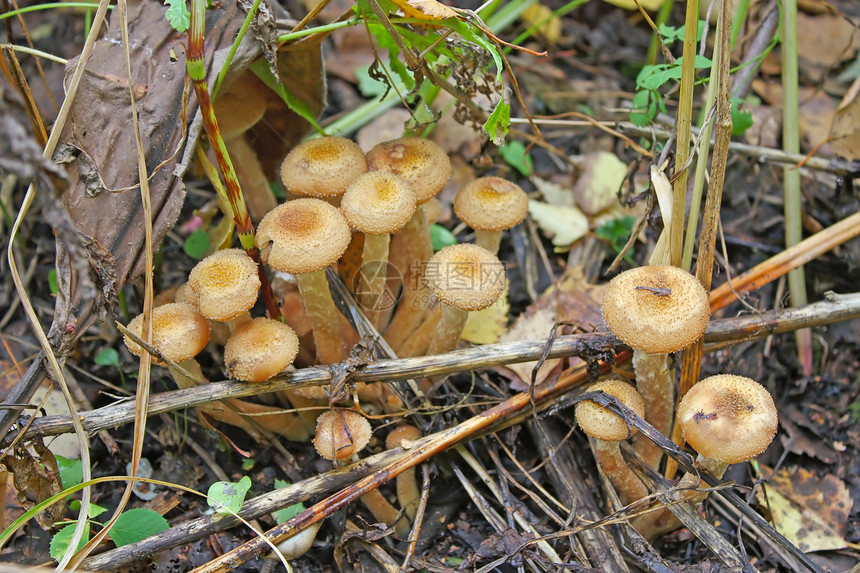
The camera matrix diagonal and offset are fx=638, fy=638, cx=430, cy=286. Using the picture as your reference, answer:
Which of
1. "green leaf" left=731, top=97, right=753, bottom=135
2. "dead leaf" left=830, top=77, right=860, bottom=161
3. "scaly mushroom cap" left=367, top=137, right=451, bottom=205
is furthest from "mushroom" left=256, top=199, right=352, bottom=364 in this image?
"dead leaf" left=830, top=77, right=860, bottom=161

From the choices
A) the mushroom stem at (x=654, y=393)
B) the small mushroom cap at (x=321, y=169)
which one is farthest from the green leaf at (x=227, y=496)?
the mushroom stem at (x=654, y=393)

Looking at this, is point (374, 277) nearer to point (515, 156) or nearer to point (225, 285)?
point (225, 285)

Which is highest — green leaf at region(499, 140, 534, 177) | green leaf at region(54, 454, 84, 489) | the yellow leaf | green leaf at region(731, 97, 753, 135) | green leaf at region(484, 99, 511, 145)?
green leaf at region(484, 99, 511, 145)

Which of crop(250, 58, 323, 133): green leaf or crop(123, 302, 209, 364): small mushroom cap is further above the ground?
crop(250, 58, 323, 133): green leaf

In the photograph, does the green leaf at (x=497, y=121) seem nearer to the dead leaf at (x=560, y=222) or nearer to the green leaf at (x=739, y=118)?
the green leaf at (x=739, y=118)

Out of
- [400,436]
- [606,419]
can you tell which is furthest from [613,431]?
[400,436]

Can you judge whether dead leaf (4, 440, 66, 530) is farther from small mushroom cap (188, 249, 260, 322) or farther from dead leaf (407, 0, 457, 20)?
dead leaf (407, 0, 457, 20)
